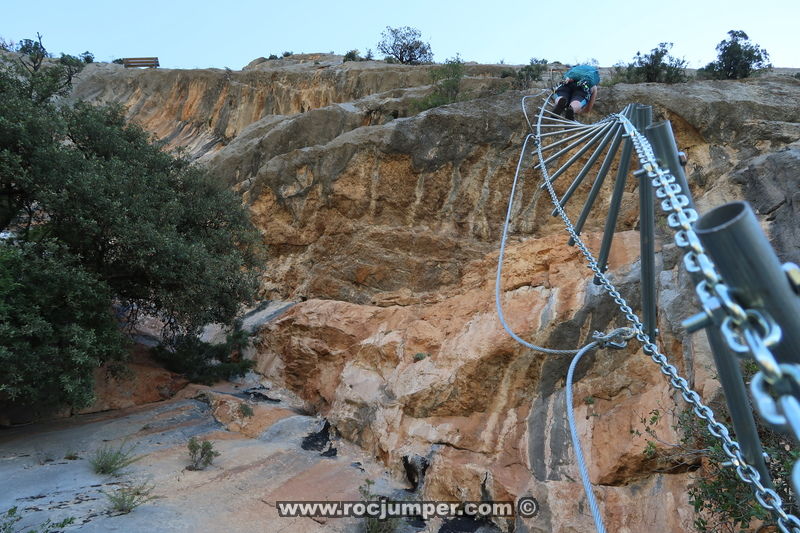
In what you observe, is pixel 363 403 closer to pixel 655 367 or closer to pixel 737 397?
A: pixel 655 367

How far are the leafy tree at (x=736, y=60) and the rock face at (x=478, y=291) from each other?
8138mm

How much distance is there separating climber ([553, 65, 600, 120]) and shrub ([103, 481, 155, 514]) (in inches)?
341

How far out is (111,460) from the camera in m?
8.00

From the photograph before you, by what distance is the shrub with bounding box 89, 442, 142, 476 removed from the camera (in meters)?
7.92

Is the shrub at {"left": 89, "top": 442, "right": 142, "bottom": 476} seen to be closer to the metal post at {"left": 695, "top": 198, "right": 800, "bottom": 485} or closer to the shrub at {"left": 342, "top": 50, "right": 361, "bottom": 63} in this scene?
the metal post at {"left": 695, "top": 198, "right": 800, "bottom": 485}

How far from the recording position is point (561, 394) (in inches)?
315

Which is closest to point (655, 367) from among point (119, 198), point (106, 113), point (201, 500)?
point (201, 500)

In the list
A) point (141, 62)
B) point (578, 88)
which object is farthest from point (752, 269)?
point (141, 62)

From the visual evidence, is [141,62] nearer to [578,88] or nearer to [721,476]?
[578,88]

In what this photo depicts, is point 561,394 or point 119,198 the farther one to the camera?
point 119,198

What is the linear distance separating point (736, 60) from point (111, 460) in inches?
1030

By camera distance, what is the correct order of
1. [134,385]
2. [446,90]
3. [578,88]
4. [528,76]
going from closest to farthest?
[578,88]
[134,385]
[446,90]
[528,76]

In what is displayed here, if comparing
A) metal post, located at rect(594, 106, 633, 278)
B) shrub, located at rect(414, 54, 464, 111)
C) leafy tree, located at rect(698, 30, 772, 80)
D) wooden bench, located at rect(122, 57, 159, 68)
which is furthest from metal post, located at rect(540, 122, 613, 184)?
wooden bench, located at rect(122, 57, 159, 68)

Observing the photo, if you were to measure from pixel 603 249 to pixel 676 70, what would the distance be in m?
20.1
